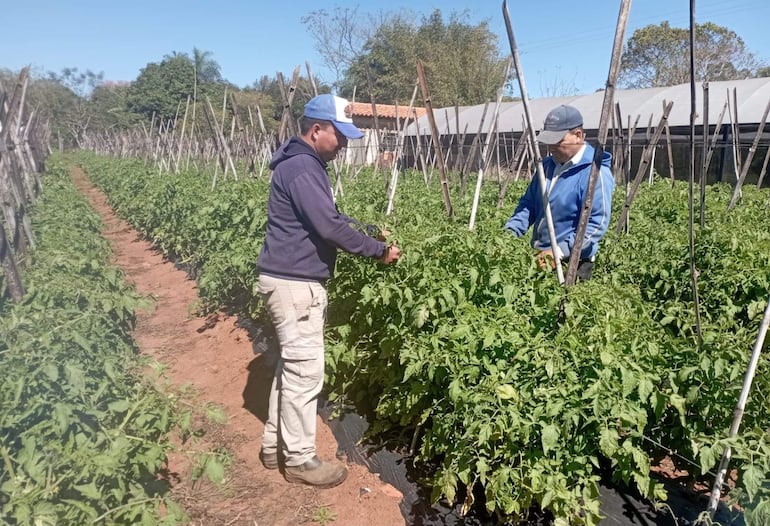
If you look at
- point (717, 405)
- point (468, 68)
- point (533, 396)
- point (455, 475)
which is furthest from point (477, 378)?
point (468, 68)

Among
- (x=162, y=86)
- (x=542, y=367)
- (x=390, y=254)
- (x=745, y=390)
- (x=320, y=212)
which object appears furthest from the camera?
(x=162, y=86)

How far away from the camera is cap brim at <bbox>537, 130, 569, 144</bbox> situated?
3.50 metres

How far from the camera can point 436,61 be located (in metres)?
34.2

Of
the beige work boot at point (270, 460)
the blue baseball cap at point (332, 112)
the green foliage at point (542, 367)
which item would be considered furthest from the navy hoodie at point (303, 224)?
the beige work boot at point (270, 460)

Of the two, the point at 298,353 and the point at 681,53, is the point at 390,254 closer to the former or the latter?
the point at 298,353

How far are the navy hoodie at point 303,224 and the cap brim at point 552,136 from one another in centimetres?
127

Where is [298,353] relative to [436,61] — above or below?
below

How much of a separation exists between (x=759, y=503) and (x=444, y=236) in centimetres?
207

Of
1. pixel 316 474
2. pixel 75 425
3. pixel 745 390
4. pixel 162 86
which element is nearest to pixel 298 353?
pixel 316 474

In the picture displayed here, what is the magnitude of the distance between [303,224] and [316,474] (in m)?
1.49

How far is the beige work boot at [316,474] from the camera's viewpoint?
328 centimetres

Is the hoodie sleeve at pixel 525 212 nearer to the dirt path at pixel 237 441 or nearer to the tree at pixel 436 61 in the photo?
the dirt path at pixel 237 441

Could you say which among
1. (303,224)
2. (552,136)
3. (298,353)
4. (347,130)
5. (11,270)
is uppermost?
(347,130)

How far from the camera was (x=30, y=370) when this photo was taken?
8.09 feet
